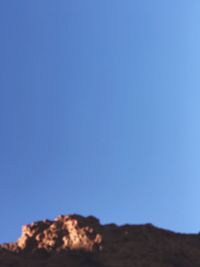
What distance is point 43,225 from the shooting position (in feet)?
188

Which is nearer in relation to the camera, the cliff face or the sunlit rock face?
the cliff face

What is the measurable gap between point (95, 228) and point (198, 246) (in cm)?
1081

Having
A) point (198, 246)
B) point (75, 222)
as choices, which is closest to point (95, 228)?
point (75, 222)

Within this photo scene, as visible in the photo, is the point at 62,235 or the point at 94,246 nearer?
the point at 94,246

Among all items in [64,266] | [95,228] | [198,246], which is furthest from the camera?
[198,246]

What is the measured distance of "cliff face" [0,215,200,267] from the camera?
5072 centimetres

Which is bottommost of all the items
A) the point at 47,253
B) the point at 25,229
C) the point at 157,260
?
the point at 157,260

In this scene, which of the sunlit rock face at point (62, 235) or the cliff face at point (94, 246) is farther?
the sunlit rock face at point (62, 235)

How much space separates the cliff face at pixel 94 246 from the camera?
166 ft

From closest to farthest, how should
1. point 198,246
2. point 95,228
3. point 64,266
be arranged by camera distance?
point 64,266 → point 95,228 → point 198,246

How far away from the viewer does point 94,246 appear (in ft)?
168

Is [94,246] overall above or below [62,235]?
below

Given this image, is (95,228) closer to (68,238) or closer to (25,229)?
(68,238)

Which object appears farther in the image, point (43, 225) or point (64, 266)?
point (43, 225)
